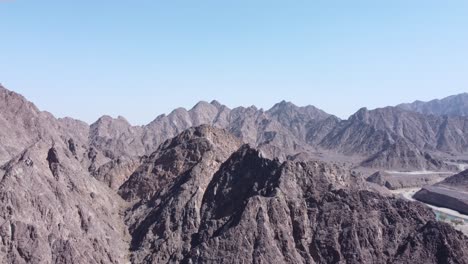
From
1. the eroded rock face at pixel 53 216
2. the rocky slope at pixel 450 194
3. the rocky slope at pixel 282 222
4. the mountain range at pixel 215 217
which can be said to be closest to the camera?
the rocky slope at pixel 282 222

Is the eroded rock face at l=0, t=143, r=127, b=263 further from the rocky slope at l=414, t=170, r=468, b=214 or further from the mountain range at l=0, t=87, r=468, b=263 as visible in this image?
the rocky slope at l=414, t=170, r=468, b=214

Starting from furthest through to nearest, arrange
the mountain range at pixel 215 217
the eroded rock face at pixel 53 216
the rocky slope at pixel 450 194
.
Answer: the rocky slope at pixel 450 194 < the eroded rock face at pixel 53 216 < the mountain range at pixel 215 217

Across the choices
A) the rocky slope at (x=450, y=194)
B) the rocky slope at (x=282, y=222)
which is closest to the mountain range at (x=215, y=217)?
the rocky slope at (x=282, y=222)

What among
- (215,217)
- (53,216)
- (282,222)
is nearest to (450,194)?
(215,217)

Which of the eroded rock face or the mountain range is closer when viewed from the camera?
the mountain range

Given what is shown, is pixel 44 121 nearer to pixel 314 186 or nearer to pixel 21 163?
pixel 21 163

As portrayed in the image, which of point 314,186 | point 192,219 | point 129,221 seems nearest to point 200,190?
point 192,219

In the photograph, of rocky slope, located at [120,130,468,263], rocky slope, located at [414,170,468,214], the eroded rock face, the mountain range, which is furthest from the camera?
rocky slope, located at [414,170,468,214]

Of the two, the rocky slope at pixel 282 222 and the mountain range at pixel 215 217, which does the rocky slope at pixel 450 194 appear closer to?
the mountain range at pixel 215 217

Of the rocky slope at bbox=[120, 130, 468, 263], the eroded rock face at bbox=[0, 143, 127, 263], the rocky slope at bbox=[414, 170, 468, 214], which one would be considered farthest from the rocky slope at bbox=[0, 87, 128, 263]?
the rocky slope at bbox=[414, 170, 468, 214]

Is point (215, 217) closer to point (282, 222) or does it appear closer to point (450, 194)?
point (282, 222)

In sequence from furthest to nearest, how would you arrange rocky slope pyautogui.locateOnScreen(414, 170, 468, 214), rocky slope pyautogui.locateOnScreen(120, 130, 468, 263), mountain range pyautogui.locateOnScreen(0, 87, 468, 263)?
1. rocky slope pyautogui.locateOnScreen(414, 170, 468, 214)
2. mountain range pyautogui.locateOnScreen(0, 87, 468, 263)
3. rocky slope pyautogui.locateOnScreen(120, 130, 468, 263)
